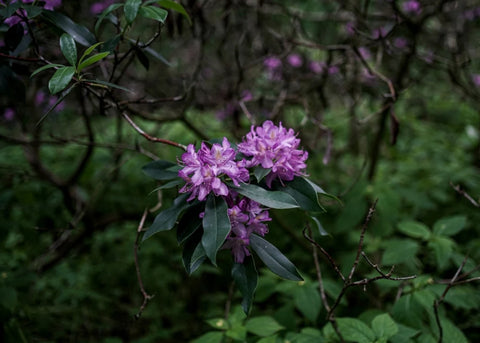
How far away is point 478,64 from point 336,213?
8.71ft

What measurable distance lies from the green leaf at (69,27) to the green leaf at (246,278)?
87cm

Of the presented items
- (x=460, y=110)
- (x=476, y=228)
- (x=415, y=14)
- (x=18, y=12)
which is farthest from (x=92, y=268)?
(x=460, y=110)

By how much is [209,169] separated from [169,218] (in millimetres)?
189

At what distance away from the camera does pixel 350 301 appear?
229 centimetres

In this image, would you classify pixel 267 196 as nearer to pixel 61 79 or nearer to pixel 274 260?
pixel 274 260

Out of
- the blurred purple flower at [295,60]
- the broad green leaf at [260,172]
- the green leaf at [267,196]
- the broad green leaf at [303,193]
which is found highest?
the broad green leaf at [260,172]

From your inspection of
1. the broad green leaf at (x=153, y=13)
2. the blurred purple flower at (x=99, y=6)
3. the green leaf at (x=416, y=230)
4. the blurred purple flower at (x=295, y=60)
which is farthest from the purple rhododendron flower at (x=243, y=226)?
the blurred purple flower at (x=295, y=60)

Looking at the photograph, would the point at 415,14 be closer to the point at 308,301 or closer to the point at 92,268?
the point at 308,301

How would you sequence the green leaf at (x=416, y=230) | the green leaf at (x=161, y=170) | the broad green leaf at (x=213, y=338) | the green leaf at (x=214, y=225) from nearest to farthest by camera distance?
1. the green leaf at (x=214, y=225)
2. the green leaf at (x=161, y=170)
3. the broad green leaf at (x=213, y=338)
4. the green leaf at (x=416, y=230)

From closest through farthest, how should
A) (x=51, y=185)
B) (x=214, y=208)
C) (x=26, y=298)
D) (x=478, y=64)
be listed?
(x=214, y=208) → (x=26, y=298) → (x=51, y=185) → (x=478, y=64)

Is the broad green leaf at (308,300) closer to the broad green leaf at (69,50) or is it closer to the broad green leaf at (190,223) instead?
the broad green leaf at (190,223)

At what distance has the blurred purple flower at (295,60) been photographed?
11.5 ft

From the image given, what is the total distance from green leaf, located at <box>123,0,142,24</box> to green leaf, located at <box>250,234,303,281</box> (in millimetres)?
694

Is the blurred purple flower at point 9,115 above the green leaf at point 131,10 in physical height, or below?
below
